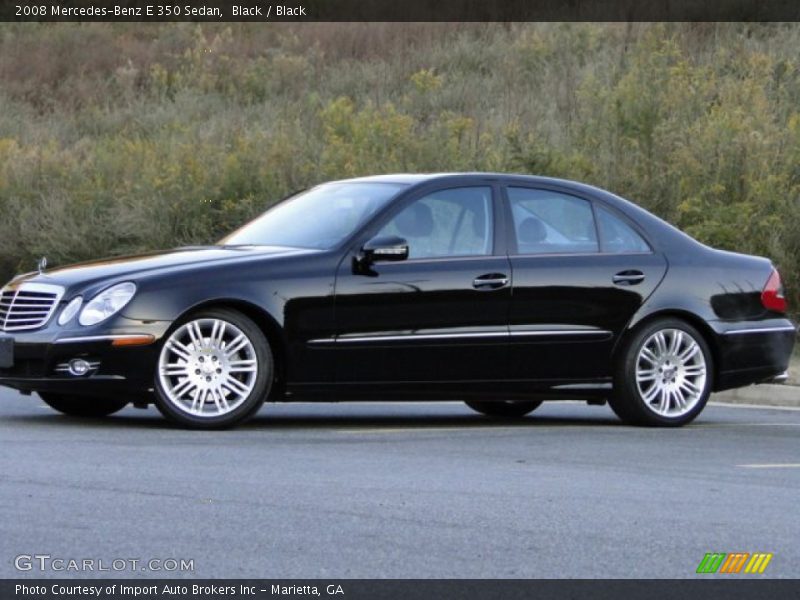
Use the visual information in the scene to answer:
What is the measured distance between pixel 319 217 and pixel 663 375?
2436mm

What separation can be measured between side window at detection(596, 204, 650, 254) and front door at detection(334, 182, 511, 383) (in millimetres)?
780

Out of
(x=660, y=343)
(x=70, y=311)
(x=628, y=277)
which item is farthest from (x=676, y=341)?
(x=70, y=311)

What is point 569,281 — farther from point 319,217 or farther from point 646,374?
point 319,217

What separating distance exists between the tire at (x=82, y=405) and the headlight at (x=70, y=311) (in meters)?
0.98

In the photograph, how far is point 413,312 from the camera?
1196 cm

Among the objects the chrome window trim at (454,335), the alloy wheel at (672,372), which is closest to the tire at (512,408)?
the alloy wheel at (672,372)

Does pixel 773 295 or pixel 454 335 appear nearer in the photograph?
pixel 454 335

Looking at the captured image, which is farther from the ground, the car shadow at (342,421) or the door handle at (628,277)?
the door handle at (628,277)

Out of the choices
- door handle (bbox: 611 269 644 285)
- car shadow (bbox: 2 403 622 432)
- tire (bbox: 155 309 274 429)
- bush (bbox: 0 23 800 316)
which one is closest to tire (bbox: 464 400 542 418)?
car shadow (bbox: 2 403 622 432)

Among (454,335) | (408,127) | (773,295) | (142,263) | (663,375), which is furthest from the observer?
(408,127)

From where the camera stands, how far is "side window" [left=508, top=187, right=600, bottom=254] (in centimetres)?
1253

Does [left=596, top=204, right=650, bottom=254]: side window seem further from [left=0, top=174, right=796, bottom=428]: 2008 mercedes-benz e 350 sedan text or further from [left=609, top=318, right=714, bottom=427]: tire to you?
[left=609, top=318, right=714, bottom=427]: tire

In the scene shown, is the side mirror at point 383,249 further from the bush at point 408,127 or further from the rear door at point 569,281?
the bush at point 408,127

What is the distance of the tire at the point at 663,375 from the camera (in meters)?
12.6
